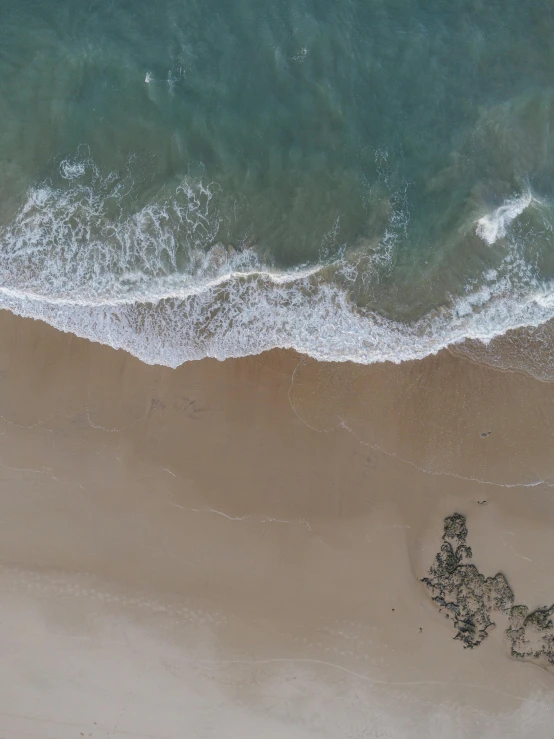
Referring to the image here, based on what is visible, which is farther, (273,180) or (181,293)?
(273,180)

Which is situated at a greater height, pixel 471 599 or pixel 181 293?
pixel 181 293

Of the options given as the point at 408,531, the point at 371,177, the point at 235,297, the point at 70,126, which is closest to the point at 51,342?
the point at 235,297

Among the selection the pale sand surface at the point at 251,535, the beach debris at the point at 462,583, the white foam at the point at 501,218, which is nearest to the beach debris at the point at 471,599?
the beach debris at the point at 462,583

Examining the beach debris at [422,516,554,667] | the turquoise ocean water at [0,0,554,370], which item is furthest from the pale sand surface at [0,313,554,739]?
the turquoise ocean water at [0,0,554,370]

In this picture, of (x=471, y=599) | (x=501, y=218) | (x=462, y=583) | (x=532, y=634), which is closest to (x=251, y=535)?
(x=462, y=583)

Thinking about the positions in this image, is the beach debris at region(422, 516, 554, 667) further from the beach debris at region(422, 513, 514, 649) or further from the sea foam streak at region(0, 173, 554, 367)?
the sea foam streak at region(0, 173, 554, 367)

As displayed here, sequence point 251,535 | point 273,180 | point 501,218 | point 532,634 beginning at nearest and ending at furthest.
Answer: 1. point 251,535
2. point 532,634
3. point 273,180
4. point 501,218

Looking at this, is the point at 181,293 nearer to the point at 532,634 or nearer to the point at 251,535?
the point at 251,535
